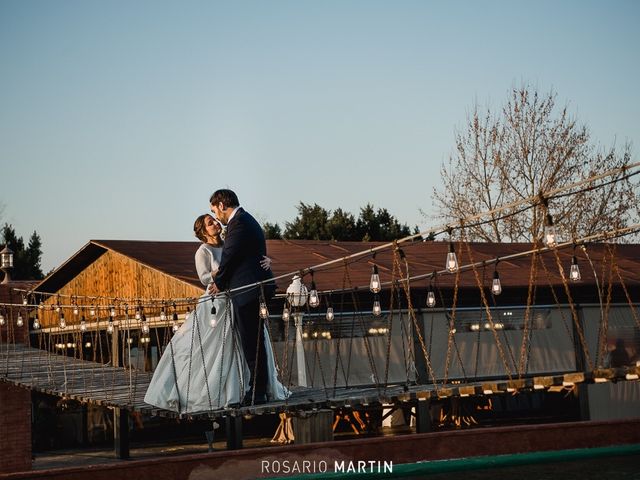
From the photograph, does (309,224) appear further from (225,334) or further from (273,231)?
(225,334)

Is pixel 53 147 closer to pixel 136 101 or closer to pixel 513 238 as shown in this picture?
pixel 136 101

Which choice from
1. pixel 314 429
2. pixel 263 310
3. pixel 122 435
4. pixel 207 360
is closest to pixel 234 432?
pixel 314 429

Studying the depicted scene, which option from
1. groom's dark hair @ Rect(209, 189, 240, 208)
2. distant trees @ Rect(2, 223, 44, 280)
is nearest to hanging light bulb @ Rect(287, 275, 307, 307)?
groom's dark hair @ Rect(209, 189, 240, 208)

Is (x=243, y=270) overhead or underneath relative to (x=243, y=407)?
overhead

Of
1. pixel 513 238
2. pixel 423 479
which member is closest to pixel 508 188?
pixel 513 238

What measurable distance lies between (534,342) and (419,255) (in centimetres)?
285

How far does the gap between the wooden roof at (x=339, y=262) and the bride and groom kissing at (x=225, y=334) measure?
5.60m

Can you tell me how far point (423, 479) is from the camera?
11.5 m

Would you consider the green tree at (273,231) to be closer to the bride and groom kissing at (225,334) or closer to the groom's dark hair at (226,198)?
the bride and groom kissing at (225,334)

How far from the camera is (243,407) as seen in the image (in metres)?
8.11

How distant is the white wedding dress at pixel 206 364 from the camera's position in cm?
830

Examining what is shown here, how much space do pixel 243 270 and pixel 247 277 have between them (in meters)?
0.07

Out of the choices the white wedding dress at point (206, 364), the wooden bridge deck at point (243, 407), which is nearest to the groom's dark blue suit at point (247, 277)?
the white wedding dress at point (206, 364)

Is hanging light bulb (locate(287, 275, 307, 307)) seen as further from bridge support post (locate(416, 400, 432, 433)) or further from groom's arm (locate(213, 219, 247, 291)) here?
bridge support post (locate(416, 400, 432, 433))
